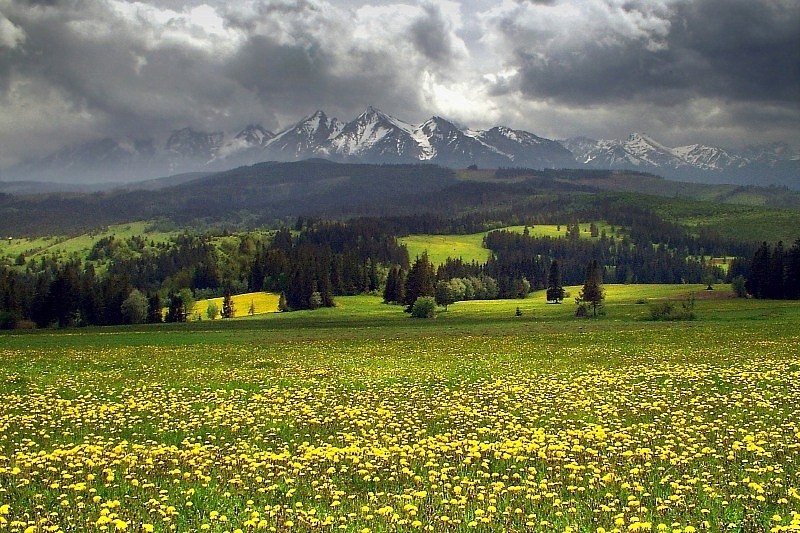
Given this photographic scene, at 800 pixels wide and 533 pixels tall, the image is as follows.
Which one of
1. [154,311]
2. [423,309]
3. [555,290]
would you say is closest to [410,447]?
[423,309]

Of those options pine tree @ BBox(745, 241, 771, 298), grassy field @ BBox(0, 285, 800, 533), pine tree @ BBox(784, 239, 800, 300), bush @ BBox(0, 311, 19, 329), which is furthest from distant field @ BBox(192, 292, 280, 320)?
grassy field @ BBox(0, 285, 800, 533)

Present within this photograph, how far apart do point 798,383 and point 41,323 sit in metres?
118

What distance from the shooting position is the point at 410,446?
17.7 m

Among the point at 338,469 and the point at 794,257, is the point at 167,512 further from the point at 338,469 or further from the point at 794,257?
the point at 794,257

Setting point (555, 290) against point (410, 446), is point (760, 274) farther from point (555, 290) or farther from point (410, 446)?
point (410, 446)

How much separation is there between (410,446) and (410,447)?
367mm

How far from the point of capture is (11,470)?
52.2 feet

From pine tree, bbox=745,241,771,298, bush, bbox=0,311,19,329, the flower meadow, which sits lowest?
the flower meadow

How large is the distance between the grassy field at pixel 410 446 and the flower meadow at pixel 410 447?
0.08 metres

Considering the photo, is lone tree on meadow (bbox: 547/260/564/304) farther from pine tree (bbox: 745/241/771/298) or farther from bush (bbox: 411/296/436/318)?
bush (bbox: 411/296/436/318)

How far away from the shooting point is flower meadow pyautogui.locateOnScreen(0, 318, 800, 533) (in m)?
12.6

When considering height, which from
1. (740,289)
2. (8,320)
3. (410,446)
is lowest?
(410,446)

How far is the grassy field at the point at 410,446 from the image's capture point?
12.7 meters

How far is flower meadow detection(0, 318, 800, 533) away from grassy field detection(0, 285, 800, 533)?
0.25 feet
